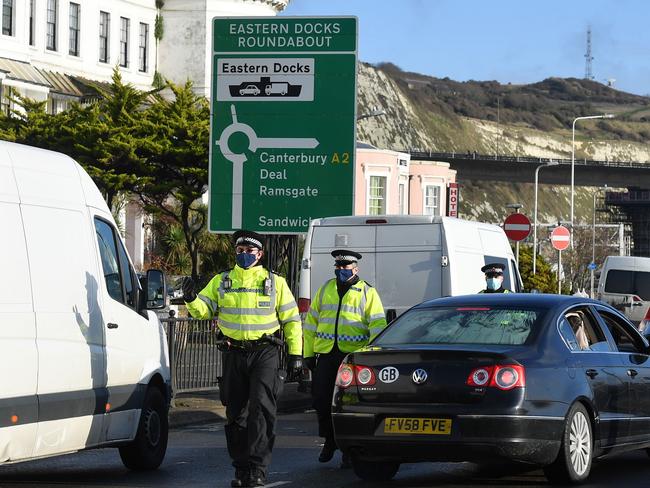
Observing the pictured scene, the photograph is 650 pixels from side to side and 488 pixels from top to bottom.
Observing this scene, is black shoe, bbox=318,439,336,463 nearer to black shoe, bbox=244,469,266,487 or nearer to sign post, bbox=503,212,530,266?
black shoe, bbox=244,469,266,487

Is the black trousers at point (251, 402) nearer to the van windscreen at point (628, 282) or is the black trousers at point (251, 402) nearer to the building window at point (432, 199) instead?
the van windscreen at point (628, 282)

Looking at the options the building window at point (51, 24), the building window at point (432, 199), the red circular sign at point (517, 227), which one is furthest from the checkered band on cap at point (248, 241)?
the building window at point (432, 199)

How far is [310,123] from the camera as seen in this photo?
20.3 metres

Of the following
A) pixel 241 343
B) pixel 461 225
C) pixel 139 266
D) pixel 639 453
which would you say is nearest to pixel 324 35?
pixel 461 225

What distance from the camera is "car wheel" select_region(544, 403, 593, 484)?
1098 cm

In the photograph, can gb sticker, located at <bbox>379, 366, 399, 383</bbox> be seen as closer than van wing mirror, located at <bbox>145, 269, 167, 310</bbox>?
Yes

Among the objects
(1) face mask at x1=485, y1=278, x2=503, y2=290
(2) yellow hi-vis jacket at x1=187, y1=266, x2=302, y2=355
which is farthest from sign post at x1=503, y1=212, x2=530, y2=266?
(2) yellow hi-vis jacket at x1=187, y1=266, x2=302, y2=355

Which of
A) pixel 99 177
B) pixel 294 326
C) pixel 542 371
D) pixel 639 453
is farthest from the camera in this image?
pixel 99 177

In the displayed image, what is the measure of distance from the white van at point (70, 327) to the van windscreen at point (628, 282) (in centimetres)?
2771

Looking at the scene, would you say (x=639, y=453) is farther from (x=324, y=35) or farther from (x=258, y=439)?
(x=324, y=35)

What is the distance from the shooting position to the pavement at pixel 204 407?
17.5 meters

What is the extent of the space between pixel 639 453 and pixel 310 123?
25.5 ft

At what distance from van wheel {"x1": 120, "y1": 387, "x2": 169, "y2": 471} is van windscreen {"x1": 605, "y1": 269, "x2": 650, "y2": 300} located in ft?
91.1

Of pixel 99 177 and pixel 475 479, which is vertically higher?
pixel 99 177
